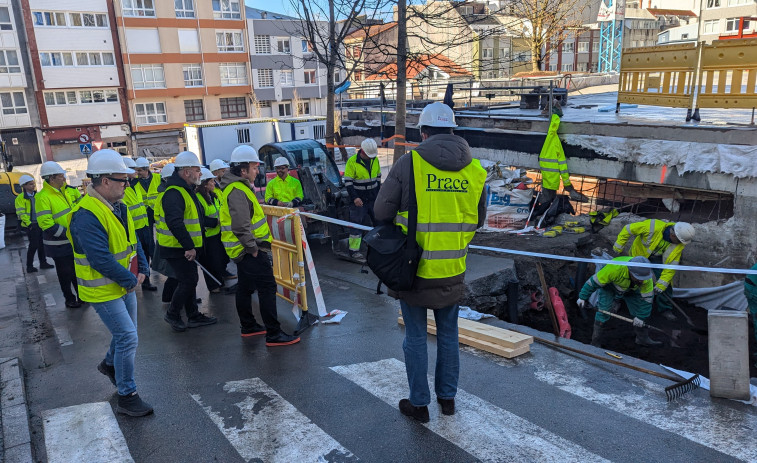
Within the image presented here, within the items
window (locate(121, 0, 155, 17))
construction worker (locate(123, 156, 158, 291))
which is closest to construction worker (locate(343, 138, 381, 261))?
construction worker (locate(123, 156, 158, 291))

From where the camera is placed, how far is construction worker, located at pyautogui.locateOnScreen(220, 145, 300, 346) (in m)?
5.43

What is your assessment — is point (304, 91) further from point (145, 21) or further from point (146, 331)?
point (146, 331)

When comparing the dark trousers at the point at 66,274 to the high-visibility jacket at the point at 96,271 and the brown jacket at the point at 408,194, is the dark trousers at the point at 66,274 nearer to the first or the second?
the high-visibility jacket at the point at 96,271

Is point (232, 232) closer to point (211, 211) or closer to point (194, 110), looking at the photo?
point (211, 211)

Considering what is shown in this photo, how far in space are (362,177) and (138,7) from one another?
41.2m

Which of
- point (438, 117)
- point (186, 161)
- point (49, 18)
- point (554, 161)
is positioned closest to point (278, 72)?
point (49, 18)

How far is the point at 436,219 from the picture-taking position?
3.63m

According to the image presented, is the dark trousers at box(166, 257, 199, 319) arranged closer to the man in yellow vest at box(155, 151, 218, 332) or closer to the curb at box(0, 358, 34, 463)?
the man in yellow vest at box(155, 151, 218, 332)

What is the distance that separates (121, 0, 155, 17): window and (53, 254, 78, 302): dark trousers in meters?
41.2

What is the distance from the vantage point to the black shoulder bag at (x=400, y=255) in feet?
11.8

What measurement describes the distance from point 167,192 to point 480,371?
13.2 feet

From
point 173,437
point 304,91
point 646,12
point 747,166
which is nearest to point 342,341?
point 173,437

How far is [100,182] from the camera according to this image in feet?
13.8

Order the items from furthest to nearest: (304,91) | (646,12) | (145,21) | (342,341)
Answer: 1. (646,12)
2. (304,91)
3. (145,21)
4. (342,341)
